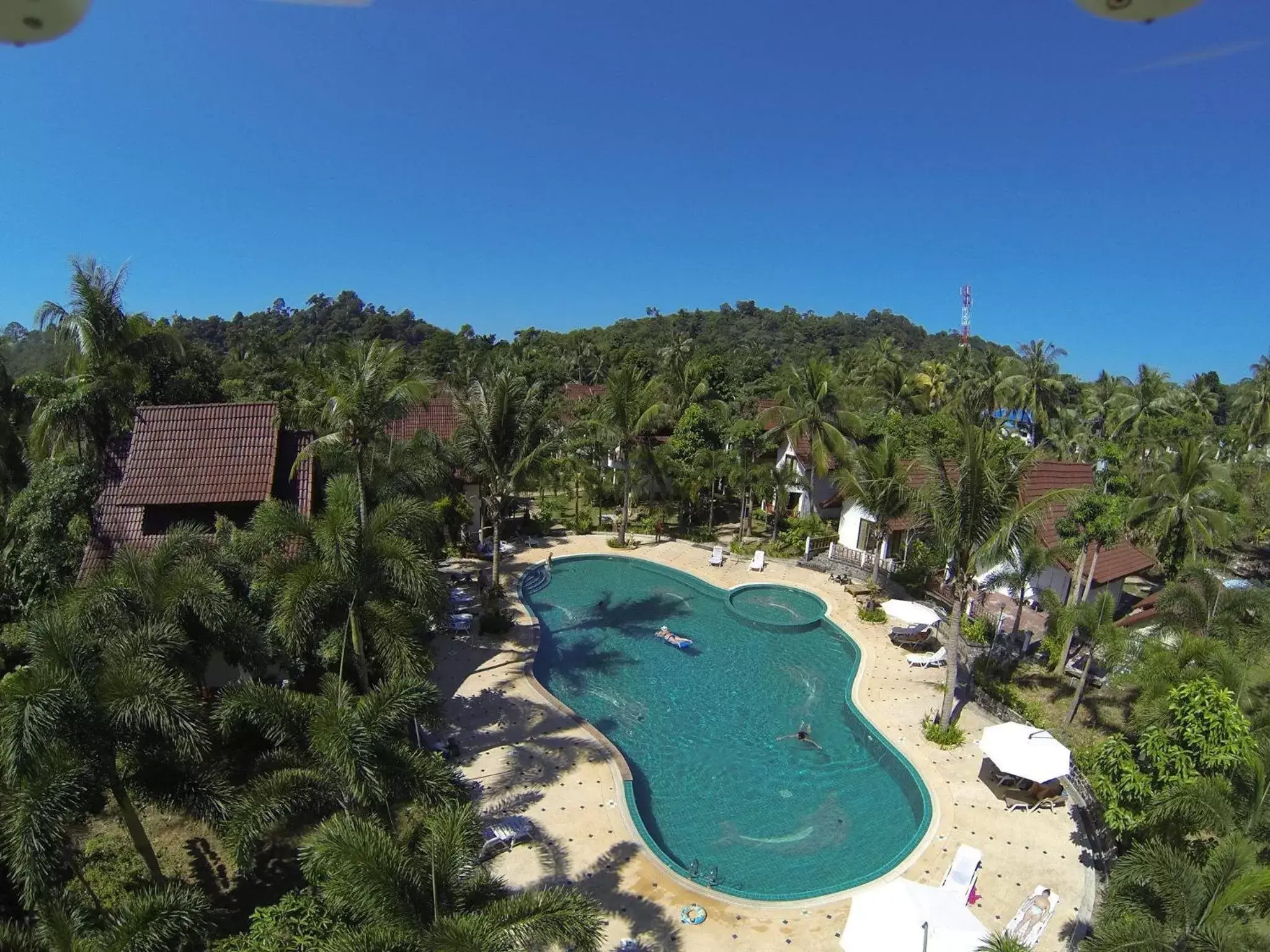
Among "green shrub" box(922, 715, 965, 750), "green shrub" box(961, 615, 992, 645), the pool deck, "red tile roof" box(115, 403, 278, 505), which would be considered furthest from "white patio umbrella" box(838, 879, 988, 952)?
"red tile roof" box(115, 403, 278, 505)

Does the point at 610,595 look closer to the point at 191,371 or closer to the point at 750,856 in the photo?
the point at 750,856

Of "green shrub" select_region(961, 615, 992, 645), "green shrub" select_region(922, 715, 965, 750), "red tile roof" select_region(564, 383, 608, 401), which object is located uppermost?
"red tile roof" select_region(564, 383, 608, 401)

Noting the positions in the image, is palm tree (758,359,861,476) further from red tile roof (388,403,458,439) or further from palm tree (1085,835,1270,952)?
palm tree (1085,835,1270,952)

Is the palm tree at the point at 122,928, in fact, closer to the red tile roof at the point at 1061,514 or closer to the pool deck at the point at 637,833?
the pool deck at the point at 637,833

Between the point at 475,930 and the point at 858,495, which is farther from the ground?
the point at 858,495

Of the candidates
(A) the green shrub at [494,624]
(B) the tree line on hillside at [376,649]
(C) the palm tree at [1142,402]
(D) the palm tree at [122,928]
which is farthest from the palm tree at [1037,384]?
(D) the palm tree at [122,928]

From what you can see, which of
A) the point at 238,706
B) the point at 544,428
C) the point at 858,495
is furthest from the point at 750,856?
the point at 858,495
